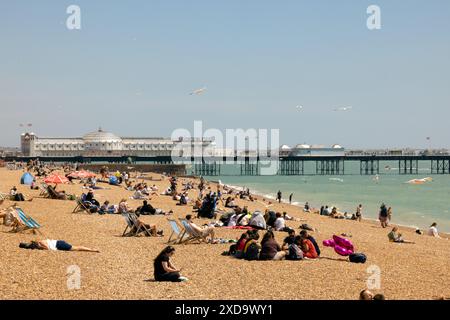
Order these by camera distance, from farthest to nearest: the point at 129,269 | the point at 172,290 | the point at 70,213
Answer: the point at 70,213 < the point at 129,269 < the point at 172,290

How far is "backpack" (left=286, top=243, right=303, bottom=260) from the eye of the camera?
956 cm

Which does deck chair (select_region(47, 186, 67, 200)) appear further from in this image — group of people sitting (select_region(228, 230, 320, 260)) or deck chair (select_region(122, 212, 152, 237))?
group of people sitting (select_region(228, 230, 320, 260))

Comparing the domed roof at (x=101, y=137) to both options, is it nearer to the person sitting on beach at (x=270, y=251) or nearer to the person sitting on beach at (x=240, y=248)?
the person sitting on beach at (x=240, y=248)

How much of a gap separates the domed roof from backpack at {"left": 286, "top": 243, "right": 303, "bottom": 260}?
109 metres

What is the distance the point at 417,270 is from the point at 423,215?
20501 millimetres

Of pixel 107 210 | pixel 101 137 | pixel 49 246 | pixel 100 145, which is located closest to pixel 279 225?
pixel 107 210

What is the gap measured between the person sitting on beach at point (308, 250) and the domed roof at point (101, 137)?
10890 cm

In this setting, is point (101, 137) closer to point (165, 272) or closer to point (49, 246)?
point (49, 246)

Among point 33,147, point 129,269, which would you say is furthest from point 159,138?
point 129,269

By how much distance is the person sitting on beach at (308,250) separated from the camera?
9883 mm

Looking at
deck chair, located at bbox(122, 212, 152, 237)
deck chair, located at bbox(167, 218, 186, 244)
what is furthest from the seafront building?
deck chair, located at bbox(167, 218, 186, 244)

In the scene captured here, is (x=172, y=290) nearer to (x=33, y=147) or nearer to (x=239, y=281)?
(x=239, y=281)

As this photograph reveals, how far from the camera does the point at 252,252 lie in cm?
944
